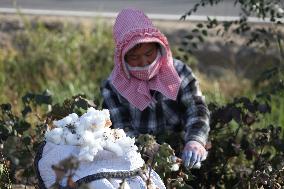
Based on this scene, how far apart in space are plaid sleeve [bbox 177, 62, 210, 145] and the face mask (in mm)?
198

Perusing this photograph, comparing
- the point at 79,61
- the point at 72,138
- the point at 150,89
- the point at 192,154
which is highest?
the point at 72,138

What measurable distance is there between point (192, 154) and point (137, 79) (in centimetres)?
51

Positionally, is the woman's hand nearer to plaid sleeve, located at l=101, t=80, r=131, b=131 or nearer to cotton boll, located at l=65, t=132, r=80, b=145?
plaid sleeve, located at l=101, t=80, r=131, b=131

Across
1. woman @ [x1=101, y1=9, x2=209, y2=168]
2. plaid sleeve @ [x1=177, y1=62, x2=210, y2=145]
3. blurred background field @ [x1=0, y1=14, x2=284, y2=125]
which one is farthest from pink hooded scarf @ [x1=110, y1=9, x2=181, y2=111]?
blurred background field @ [x1=0, y1=14, x2=284, y2=125]

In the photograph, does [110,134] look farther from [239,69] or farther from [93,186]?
[239,69]

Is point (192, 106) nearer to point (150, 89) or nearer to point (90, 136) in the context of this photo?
point (150, 89)

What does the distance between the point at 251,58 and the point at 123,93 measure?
11.4 ft

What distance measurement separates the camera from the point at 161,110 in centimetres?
376

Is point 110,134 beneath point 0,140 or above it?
above

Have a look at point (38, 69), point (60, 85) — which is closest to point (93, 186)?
point (60, 85)

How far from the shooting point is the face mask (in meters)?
3.54

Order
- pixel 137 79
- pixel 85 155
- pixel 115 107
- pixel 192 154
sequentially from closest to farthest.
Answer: pixel 85 155
pixel 192 154
pixel 137 79
pixel 115 107

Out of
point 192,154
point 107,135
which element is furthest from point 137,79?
point 107,135

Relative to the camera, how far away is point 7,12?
8328mm
